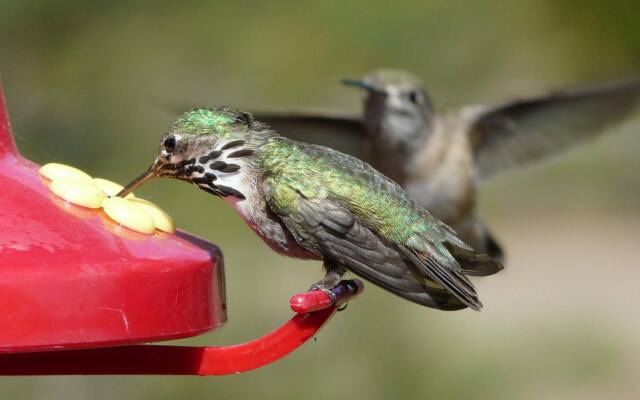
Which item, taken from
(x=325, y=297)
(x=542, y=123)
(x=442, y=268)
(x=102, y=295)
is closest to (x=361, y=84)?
(x=542, y=123)

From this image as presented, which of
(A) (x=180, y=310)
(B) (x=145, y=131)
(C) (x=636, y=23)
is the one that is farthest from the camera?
(C) (x=636, y=23)

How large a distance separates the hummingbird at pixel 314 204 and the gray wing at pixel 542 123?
2.44m

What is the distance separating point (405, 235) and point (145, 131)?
5766 mm

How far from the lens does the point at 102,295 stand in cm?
219

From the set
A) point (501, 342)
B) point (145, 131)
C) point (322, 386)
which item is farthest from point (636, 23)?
point (322, 386)

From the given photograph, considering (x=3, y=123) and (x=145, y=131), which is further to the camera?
(x=145, y=131)

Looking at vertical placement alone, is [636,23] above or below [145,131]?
above

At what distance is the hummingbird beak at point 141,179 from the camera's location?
2.79 m

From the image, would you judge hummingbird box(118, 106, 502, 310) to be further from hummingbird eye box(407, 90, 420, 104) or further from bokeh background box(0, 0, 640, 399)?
hummingbird eye box(407, 90, 420, 104)

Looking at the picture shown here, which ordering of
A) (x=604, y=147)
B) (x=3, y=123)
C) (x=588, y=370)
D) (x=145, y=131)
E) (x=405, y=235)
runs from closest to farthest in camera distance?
1. (x=3, y=123)
2. (x=405, y=235)
3. (x=588, y=370)
4. (x=145, y=131)
5. (x=604, y=147)

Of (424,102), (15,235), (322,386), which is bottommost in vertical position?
(322,386)

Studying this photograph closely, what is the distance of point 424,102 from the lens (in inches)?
217

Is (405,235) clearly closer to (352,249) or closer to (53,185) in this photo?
(352,249)

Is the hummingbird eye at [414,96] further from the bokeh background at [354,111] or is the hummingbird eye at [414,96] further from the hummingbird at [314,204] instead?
the hummingbird at [314,204]
